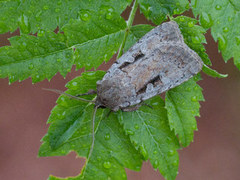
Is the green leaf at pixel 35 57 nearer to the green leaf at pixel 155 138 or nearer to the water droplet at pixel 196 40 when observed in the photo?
the green leaf at pixel 155 138

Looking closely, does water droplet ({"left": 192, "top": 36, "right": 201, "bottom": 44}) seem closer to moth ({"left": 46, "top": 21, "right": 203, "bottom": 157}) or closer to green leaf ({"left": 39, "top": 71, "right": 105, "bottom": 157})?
moth ({"left": 46, "top": 21, "right": 203, "bottom": 157})

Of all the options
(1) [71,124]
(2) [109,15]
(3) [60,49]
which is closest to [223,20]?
(2) [109,15]

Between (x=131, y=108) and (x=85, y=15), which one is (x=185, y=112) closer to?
(x=131, y=108)

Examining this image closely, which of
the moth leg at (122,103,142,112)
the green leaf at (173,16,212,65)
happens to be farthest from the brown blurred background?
the green leaf at (173,16,212,65)

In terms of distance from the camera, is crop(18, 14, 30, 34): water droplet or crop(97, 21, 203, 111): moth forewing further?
crop(97, 21, 203, 111): moth forewing

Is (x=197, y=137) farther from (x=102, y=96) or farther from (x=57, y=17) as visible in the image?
(x=57, y=17)

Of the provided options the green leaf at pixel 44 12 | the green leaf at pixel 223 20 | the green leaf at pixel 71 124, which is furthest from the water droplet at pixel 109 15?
the green leaf at pixel 223 20
